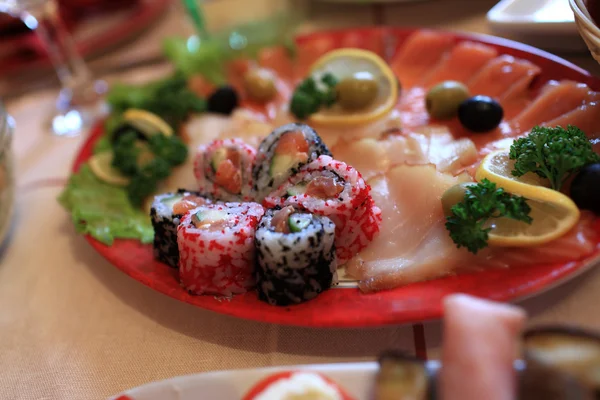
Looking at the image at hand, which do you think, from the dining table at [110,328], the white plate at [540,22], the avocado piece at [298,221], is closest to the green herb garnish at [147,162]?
the dining table at [110,328]

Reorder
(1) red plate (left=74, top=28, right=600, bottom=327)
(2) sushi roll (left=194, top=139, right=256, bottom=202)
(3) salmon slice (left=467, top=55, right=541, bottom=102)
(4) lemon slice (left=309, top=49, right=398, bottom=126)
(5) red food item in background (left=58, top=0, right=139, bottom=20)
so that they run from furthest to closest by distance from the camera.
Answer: (5) red food item in background (left=58, top=0, right=139, bottom=20) → (4) lemon slice (left=309, top=49, right=398, bottom=126) → (3) salmon slice (left=467, top=55, right=541, bottom=102) → (2) sushi roll (left=194, top=139, right=256, bottom=202) → (1) red plate (left=74, top=28, right=600, bottom=327)

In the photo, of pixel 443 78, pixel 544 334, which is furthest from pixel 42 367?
pixel 443 78

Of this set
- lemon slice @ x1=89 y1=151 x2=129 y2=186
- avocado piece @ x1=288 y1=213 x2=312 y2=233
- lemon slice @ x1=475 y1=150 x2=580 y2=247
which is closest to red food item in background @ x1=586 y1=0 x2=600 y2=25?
lemon slice @ x1=475 y1=150 x2=580 y2=247

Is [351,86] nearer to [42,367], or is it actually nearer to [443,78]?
[443,78]

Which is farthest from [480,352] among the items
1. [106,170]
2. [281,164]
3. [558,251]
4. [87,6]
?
[87,6]

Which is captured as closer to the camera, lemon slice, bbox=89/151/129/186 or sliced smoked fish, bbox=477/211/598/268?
sliced smoked fish, bbox=477/211/598/268

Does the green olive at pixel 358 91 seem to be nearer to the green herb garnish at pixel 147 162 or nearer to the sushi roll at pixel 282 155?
the sushi roll at pixel 282 155

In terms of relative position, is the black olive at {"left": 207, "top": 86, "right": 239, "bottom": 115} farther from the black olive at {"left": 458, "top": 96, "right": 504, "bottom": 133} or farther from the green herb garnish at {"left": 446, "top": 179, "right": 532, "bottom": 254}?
the green herb garnish at {"left": 446, "top": 179, "right": 532, "bottom": 254}
